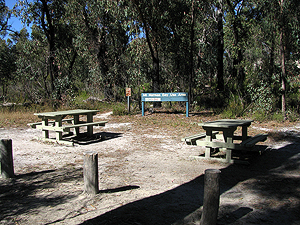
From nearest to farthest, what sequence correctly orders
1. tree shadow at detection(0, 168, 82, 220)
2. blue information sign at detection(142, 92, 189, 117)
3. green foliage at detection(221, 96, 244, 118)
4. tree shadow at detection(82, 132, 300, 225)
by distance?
tree shadow at detection(82, 132, 300, 225)
tree shadow at detection(0, 168, 82, 220)
green foliage at detection(221, 96, 244, 118)
blue information sign at detection(142, 92, 189, 117)

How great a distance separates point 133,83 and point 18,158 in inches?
418

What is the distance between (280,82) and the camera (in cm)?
1143

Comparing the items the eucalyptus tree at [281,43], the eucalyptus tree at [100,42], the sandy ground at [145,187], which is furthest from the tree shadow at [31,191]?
the eucalyptus tree at [100,42]

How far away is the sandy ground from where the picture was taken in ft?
11.1

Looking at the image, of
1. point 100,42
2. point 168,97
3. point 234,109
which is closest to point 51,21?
point 100,42

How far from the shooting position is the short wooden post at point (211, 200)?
299cm

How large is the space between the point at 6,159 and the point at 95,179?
1830mm

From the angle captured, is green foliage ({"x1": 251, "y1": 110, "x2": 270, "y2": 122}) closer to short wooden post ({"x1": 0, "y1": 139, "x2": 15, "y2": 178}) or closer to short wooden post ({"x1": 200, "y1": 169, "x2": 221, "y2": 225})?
short wooden post ({"x1": 200, "y1": 169, "x2": 221, "y2": 225})

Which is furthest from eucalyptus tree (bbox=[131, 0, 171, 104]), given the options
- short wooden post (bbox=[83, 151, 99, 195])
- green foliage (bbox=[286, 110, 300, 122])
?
short wooden post (bbox=[83, 151, 99, 195])

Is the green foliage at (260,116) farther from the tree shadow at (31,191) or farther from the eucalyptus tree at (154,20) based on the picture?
the tree shadow at (31,191)

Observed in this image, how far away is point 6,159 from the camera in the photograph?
4.76 m

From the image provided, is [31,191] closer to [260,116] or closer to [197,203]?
[197,203]

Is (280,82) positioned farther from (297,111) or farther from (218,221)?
(218,221)

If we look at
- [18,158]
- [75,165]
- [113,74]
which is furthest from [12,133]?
[113,74]
